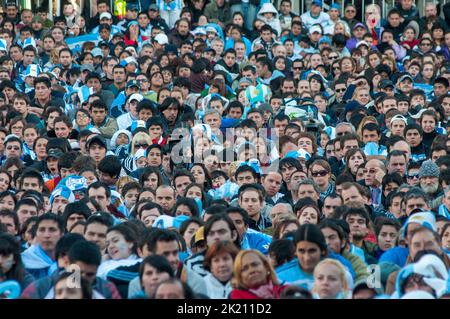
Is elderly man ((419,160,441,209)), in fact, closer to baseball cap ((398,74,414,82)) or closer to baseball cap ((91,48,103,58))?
baseball cap ((398,74,414,82))

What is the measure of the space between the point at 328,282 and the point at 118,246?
5.97 ft

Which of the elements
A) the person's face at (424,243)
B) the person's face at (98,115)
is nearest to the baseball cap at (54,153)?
the person's face at (98,115)

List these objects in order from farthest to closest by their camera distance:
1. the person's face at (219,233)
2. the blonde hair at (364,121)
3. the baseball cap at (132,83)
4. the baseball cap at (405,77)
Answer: the baseball cap at (405,77) < the baseball cap at (132,83) < the blonde hair at (364,121) < the person's face at (219,233)

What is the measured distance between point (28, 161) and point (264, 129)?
2.75m

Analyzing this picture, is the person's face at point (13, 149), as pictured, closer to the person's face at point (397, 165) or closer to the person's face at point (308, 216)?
the person's face at point (397, 165)

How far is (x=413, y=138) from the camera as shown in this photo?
1608 cm

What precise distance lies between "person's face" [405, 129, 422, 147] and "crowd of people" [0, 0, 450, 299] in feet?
0.05

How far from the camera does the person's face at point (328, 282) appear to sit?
8812mm

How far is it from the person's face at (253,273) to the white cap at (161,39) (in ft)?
42.6

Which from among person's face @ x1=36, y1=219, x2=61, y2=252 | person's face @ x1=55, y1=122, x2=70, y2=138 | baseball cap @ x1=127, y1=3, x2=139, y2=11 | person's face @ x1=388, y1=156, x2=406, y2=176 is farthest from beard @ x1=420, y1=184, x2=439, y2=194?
baseball cap @ x1=127, y1=3, x2=139, y2=11

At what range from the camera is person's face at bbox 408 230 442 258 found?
961 centimetres

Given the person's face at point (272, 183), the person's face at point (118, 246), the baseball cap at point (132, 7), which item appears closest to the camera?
the person's face at point (118, 246)
